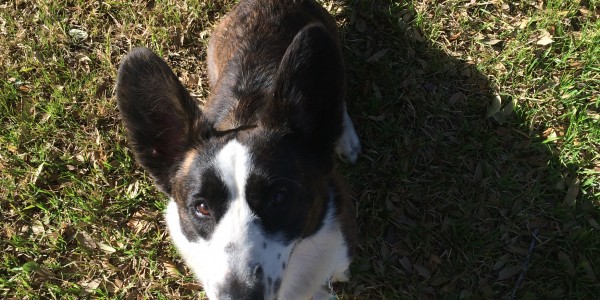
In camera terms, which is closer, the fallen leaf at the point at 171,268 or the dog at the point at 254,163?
the dog at the point at 254,163

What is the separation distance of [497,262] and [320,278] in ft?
4.93

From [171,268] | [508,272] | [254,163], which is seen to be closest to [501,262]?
[508,272]

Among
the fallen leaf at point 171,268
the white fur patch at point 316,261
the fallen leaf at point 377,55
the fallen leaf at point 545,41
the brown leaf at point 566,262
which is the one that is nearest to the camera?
the white fur patch at point 316,261

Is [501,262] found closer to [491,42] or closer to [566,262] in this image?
[566,262]

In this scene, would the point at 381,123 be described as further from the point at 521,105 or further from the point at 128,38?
the point at 128,38

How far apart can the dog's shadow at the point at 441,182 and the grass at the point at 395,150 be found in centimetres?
1

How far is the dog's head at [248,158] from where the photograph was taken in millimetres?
2514

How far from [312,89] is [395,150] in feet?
5.98

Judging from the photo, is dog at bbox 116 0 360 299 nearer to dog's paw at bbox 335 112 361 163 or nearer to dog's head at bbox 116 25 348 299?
dog's head at bbox 116 25 348 299

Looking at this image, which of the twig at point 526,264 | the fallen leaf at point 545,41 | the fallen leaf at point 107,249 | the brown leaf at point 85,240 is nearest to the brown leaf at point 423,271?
the twig at point 526,264

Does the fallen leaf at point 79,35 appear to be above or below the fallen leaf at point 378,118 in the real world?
above

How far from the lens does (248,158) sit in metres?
2.56

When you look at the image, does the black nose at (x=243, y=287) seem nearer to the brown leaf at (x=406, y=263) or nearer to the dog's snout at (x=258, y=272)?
the dog's snout at (x=258, y=272)

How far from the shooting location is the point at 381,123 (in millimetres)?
4461
